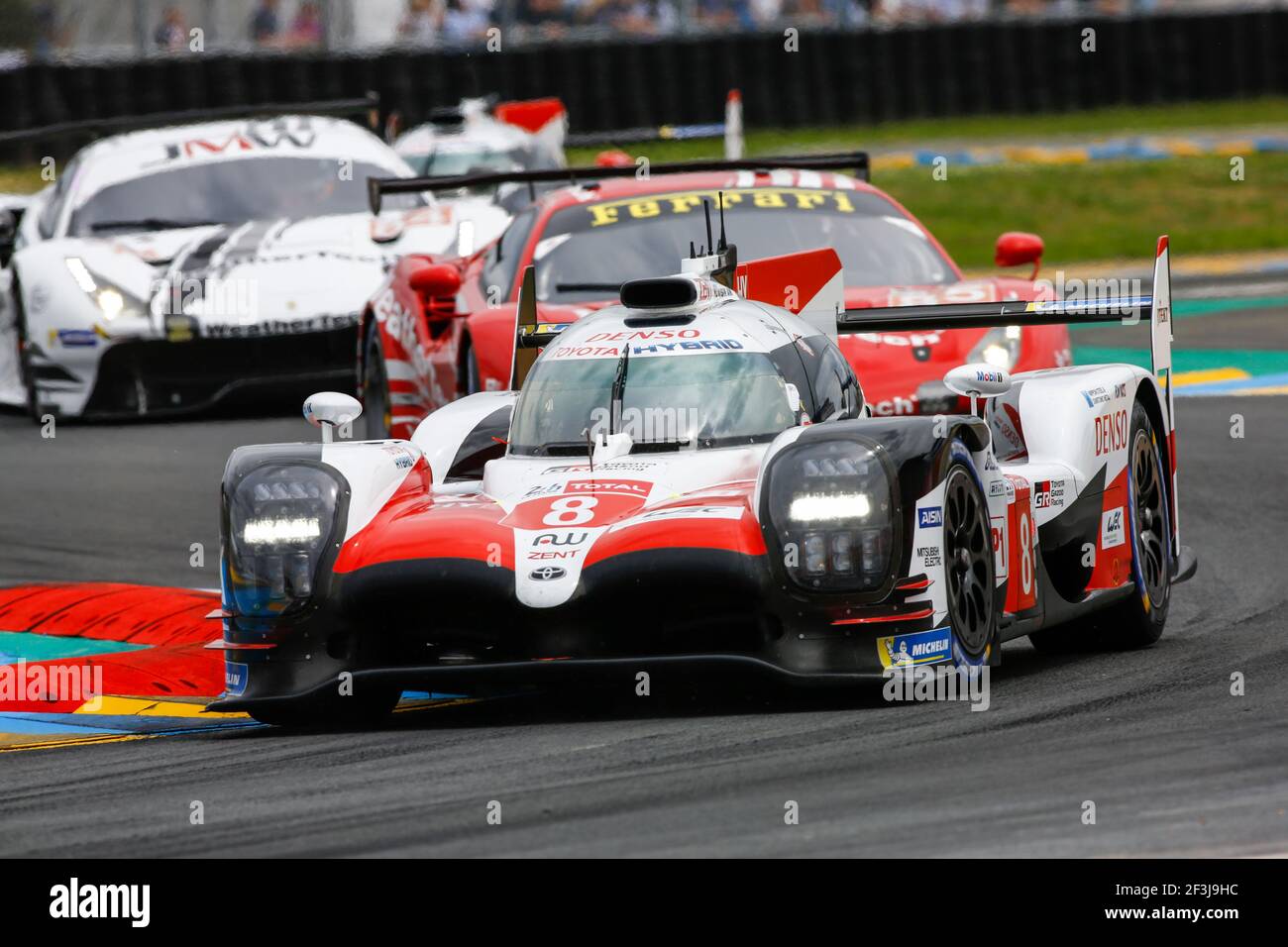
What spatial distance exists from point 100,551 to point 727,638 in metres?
4.39

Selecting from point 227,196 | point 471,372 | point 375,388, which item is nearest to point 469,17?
point 227,196

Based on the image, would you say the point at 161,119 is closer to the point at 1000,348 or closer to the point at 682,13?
the point at 1000,348

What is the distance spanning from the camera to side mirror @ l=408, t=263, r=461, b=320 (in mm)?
11047

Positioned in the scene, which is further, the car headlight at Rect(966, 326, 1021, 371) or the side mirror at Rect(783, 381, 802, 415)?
the car headlight at Rect(966, 326, 1021, 371)

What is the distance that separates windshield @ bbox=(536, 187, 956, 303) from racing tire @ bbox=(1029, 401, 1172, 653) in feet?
8.41

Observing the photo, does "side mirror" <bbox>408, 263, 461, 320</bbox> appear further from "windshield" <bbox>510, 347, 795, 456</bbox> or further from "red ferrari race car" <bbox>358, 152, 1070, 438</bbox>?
"windshield" <bbox>510, 347, 795, 456</bbox>

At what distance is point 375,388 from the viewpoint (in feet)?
39.5

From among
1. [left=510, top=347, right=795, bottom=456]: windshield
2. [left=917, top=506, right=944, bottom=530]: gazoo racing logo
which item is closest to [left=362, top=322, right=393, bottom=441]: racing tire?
[left=510, top=347, right=795, bottom=456]: windshield

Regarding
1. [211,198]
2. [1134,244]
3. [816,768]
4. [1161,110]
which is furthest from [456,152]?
[816,768]

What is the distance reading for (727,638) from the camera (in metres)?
6.43

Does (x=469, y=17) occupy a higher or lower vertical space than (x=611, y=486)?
higher

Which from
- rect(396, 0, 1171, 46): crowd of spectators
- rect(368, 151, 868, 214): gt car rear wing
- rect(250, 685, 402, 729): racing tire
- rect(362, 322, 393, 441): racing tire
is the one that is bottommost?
rect(250, 685, 402, 729): racing tire

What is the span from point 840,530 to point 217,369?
24.8ft

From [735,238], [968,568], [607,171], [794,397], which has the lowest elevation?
[968,568]
